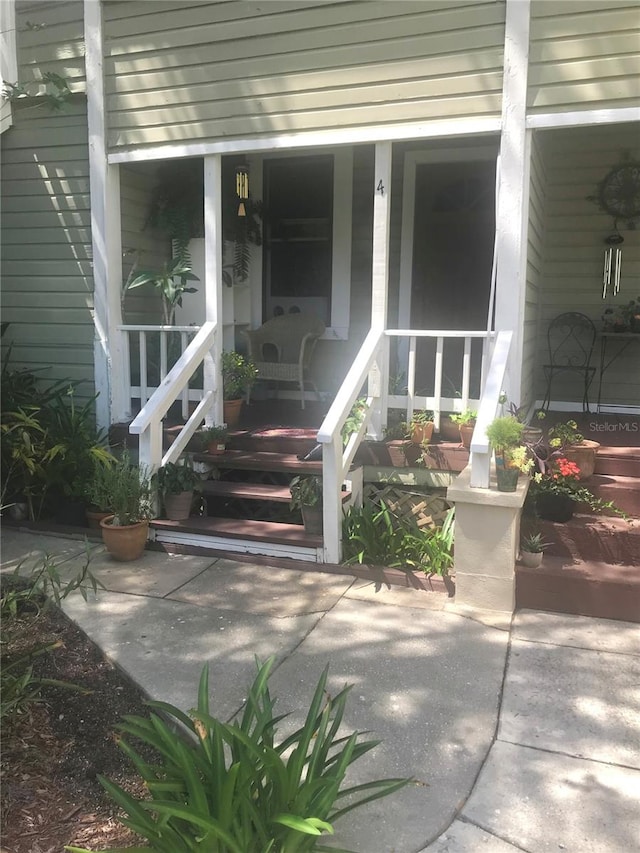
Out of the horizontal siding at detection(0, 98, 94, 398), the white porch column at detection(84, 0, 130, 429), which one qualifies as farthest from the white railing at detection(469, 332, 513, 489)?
the horizontal siding at detection(0, 98, 94, 398)

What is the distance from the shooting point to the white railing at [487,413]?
3.62 meters

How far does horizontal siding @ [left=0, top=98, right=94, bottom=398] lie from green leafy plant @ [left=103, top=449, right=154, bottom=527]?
59.6 inches

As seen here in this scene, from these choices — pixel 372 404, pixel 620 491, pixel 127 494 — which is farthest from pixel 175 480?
pixel 620 491

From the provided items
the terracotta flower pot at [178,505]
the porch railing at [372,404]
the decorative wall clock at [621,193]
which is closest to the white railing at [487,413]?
the porch railing at [372,404]

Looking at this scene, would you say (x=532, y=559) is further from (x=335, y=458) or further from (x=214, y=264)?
(x=214, y=264)

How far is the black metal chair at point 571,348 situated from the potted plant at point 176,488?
3109 mm

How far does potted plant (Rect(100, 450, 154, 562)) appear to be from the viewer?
14.1ft

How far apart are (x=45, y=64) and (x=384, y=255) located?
10.4 feet

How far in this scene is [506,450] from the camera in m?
3.62

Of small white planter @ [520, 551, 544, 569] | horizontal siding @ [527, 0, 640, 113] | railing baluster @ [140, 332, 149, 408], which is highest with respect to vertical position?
horizontal siding @ [527, 0, 640, 113]

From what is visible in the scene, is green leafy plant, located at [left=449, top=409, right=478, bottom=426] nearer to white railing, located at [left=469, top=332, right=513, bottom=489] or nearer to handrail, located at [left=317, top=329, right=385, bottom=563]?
white railing, located at [left=469, top=332, right=513, bottom=489]

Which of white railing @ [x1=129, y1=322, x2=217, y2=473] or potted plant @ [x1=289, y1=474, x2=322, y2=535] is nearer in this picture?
potted plant @ [x1=289, y1=474, x2=322, y2=535]

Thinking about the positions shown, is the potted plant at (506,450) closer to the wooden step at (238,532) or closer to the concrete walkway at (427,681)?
the concrete walkway at (427,681)

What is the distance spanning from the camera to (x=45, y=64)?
213 inches
